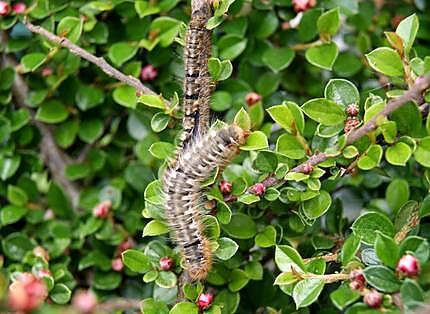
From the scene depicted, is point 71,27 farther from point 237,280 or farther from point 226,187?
point 237,280

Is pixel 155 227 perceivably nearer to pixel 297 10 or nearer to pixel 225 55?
pixel 225 55

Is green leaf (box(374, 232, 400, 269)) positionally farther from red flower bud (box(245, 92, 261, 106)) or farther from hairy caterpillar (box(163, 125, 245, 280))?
red flower bud (box(245, 92, 261, 106))

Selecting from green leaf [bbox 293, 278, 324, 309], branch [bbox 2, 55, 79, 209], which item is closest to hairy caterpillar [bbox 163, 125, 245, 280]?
green leaf [bbox 293, 278, 324, 309]

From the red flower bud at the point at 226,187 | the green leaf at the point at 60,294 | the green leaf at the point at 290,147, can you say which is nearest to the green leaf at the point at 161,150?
the red flower bud at the point at 226,187

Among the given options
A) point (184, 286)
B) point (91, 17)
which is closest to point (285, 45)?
point (91, 17)

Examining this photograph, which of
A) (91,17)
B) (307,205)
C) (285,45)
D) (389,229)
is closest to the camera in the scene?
(389,229)

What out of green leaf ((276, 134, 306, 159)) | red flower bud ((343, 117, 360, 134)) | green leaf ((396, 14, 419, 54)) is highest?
green leaf ((396, 14, 419, 54))
